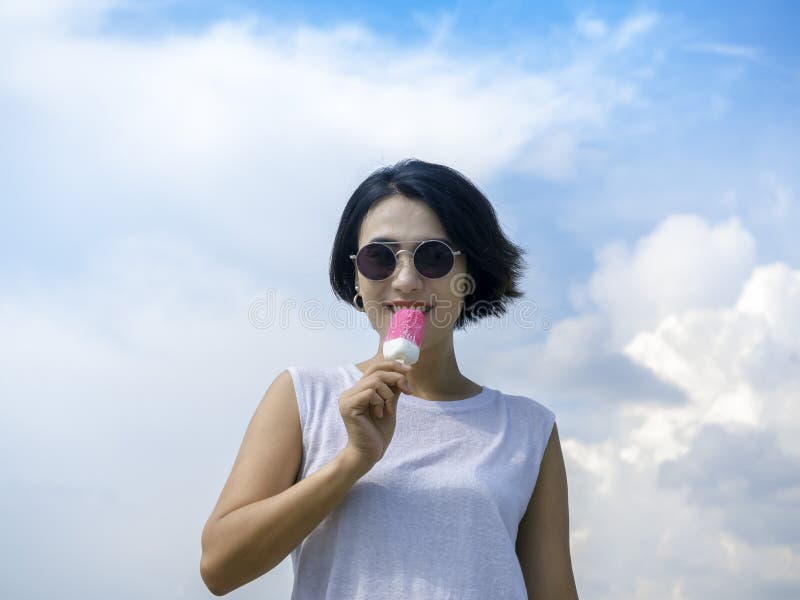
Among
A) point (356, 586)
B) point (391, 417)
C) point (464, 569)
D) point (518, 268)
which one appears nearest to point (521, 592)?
point (464, 569)

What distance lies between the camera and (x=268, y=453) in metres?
4.40

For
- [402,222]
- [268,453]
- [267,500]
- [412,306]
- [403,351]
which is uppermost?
[402,222]

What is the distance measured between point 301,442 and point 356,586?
0.74 meters

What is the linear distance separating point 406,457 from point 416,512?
0.93ft

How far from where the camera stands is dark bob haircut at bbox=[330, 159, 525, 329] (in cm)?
490

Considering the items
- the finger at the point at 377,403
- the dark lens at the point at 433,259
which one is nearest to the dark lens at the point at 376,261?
the dark lens at the point at 433,259

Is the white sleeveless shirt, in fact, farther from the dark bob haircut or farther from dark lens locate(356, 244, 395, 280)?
the dark bob haircut

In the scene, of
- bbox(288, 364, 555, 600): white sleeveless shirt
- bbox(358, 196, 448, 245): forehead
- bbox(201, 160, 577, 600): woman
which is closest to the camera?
bbox(201, 160, 577, 600): woman

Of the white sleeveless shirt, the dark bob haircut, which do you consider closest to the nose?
the dark bob haircut

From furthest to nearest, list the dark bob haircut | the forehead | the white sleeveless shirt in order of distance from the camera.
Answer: the dark bob haircut
the forehead
the white sleeveless shirt

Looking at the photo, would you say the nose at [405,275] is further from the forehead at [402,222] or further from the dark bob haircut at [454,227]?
the dark bob haircut at [454,227]

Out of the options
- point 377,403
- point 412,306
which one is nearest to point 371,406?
point 377,403

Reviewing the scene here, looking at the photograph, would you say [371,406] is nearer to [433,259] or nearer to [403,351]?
[403,351]

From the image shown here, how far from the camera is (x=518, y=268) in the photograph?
544 cm
